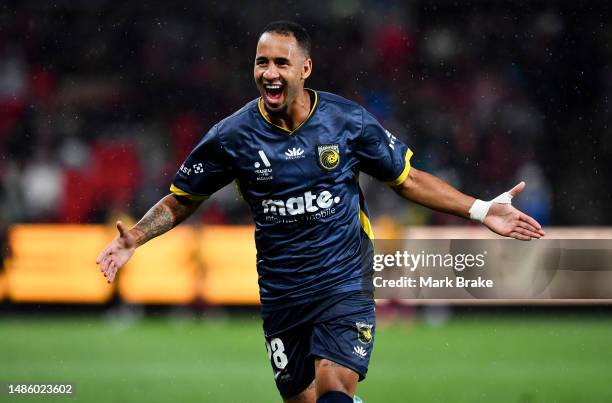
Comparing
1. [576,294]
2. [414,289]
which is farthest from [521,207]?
[414,289]

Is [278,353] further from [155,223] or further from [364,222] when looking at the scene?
[155,223]

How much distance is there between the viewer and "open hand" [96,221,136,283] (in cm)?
555

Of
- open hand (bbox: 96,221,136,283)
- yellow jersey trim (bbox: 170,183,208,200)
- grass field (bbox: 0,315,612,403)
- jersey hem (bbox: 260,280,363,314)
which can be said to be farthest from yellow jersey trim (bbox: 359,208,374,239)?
grass field (bbox: 0,315,612,403)

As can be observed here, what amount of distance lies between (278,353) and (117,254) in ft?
3.31

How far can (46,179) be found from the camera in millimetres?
15422

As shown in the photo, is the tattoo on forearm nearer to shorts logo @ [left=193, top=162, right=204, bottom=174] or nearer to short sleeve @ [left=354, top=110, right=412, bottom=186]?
shorts logo @ [left=193, top=162, right=204, bottom=174]

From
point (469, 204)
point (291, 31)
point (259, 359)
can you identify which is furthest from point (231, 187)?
point (291, 31)

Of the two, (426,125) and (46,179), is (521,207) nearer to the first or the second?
(426,125)

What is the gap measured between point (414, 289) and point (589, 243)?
308 cm

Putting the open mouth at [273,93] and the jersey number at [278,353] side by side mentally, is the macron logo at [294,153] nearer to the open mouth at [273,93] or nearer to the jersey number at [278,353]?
the open mouth at [273,93]

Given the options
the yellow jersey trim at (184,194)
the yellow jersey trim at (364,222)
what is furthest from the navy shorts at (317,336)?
the yellow jersey trim at (184,194)

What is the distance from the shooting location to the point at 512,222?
227 inches

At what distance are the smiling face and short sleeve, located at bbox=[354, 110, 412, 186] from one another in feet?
1.44

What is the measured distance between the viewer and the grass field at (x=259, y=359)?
29.0ft
